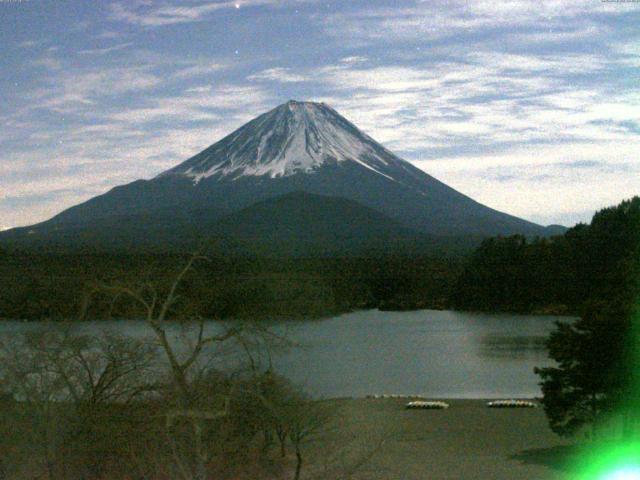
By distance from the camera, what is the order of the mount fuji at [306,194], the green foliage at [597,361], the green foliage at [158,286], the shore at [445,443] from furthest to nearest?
the mount fuji at [306,194] → the green foliage at [597,361] → the shore at [445,443] → the green foliage at [158,286]

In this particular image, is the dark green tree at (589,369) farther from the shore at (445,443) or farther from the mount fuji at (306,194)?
the mount fuji at (306,194)

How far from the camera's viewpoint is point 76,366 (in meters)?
5.68

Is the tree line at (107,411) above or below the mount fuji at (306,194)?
below

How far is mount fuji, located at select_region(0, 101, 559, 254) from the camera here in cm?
4519

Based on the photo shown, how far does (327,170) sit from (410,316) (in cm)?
2987

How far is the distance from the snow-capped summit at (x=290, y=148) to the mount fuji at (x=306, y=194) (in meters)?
0.08

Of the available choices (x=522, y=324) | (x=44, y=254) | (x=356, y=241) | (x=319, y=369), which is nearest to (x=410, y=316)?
(x=522, y=324)

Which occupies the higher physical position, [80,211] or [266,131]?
[266,131]

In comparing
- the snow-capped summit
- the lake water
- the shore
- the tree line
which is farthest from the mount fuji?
the tree line

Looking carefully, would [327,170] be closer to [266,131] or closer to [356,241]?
[266,131]

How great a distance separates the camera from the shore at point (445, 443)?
27.0ft

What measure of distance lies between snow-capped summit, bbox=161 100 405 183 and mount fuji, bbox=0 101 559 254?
0.08 m

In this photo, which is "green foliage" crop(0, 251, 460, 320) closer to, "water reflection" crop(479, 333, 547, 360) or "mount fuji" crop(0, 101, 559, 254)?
"water reflection" crop(479, 333, 547, 360)

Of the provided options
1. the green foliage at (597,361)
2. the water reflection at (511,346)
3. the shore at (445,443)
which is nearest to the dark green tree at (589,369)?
the green foliage at (597,361)
